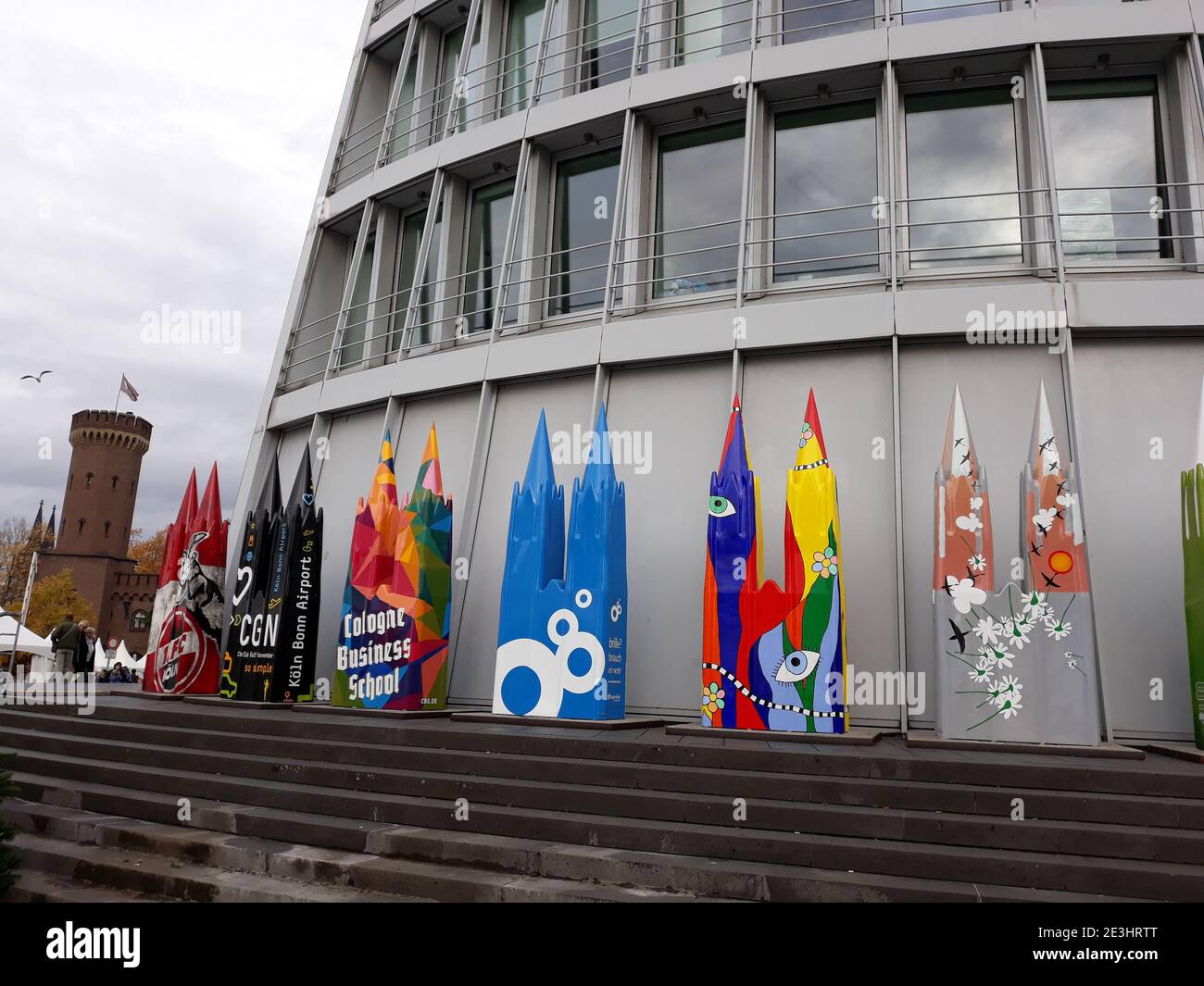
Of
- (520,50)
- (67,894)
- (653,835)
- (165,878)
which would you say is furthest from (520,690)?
(520,50)

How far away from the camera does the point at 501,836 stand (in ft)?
21.1

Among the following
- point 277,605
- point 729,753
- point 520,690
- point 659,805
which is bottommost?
point 659,805

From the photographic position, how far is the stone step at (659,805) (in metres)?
5.57

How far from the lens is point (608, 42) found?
44.3ft

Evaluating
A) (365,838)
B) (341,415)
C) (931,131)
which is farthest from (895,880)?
(341,415)

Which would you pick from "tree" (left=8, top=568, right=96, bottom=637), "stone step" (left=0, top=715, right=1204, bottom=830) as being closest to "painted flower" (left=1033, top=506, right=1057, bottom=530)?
"stone step" (left=0, top=715, right=1204, bottom=830)

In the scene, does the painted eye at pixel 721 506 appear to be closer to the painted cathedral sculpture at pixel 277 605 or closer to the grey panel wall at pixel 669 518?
the grey panel wall at pixel 669 518

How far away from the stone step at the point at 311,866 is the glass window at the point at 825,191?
843cm

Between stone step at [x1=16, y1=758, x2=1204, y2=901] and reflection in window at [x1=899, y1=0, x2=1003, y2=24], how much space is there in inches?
435

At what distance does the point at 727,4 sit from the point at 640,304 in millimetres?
5073

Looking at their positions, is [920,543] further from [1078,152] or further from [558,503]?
[1078,152]

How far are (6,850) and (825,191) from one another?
1157 cm
